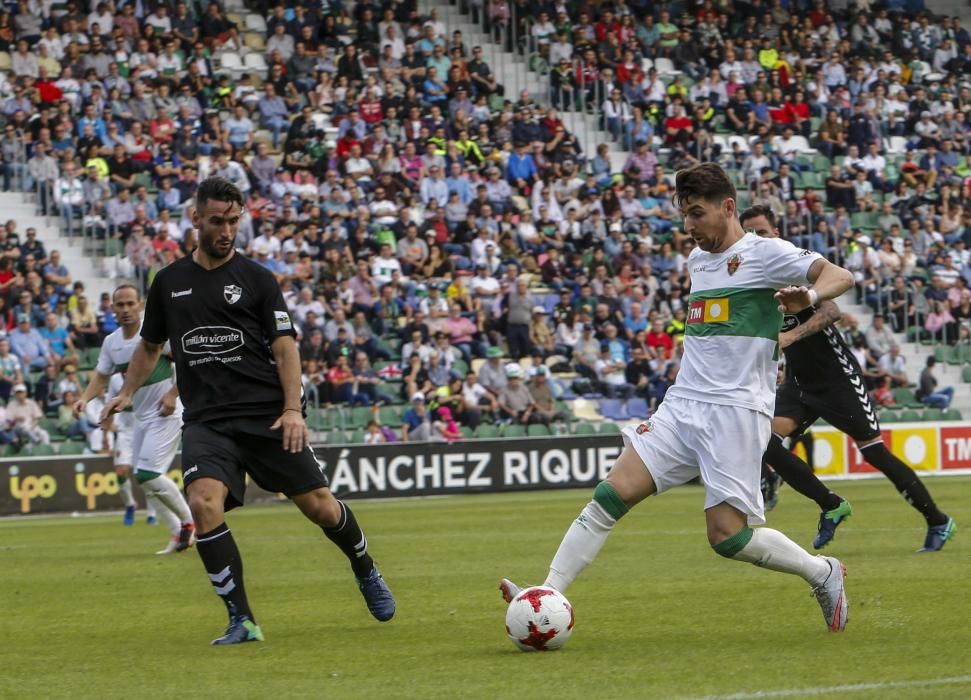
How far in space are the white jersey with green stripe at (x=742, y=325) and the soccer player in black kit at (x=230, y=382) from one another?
2.06m

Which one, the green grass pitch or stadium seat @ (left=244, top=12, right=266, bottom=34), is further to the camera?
stadium seat @ (left=244, top=12, right=266, bottom=34)

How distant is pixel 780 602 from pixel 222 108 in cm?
2197

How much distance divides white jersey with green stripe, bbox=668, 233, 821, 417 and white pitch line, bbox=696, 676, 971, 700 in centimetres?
181

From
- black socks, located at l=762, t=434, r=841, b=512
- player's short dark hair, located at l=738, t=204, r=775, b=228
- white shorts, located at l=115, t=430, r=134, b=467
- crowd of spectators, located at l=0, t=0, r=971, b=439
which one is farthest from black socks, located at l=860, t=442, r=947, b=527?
crowd of spectators, located at l=0, t=0, r=971, b=439

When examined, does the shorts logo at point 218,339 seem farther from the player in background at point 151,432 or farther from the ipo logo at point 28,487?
the ipo logo at point 28,487

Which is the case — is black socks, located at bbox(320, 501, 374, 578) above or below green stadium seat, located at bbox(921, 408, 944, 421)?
above

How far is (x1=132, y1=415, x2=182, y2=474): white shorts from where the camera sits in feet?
49.8

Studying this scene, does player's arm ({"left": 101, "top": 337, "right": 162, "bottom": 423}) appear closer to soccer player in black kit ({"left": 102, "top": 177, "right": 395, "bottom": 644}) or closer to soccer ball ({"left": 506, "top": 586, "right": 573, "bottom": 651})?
soccer player in black kit ({"left": 102, "top": 177, "right": 395, "bottom": 644})

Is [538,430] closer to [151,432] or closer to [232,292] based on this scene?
[151,432]

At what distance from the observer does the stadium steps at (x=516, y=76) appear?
3438cm

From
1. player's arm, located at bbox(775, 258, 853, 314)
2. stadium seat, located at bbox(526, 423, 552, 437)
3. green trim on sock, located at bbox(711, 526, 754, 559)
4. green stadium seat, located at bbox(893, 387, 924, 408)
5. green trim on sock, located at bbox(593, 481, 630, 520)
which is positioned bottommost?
green stadium seat, located at bbox(893, 387, 924, 408)

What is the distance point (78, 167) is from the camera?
2759 centimetres

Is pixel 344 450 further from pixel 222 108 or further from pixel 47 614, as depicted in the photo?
pixel 47 614

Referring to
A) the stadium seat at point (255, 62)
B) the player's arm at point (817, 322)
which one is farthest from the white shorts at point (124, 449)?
the stadium seat at point (255, 62)
